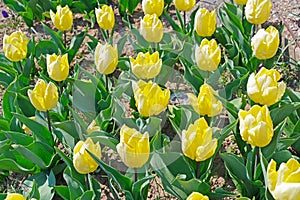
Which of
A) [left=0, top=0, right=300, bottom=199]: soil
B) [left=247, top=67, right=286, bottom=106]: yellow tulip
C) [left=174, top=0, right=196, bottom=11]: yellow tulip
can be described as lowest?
[left=0, top=0, right=300, bottom=199]: soil

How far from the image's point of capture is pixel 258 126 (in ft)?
7.25

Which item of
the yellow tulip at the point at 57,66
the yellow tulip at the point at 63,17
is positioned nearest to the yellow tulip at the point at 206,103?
the yellow tulip at the point at 57,66

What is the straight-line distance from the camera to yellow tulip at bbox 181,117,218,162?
89.5 inches

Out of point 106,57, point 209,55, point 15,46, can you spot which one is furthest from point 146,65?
point 15,46

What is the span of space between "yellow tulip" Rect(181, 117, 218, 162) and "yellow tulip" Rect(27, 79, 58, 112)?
715mm

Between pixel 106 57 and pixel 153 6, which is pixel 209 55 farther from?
pixel 153 6

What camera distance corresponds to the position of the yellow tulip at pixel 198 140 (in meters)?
2.27

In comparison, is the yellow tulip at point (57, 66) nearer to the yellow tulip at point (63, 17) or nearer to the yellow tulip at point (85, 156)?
the yellow tulip at point (63, 17)

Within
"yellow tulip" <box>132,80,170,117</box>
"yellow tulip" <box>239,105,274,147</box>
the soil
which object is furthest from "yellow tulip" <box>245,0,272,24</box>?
"yellow tulip" <box>239,105,274,147</box>

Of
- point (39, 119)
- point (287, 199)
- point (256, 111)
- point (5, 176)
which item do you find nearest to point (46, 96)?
point (39, 119)

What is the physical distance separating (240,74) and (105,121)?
0.81m

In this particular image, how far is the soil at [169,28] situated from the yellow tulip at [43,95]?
39 cm

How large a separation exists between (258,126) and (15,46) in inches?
60.5

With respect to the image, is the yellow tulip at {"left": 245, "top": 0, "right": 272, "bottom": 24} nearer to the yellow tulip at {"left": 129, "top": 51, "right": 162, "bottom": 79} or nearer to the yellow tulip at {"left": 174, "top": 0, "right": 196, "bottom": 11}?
the yellow tulip at {"left": 174, "top": 0, "right": 196, "bottom": 11}
